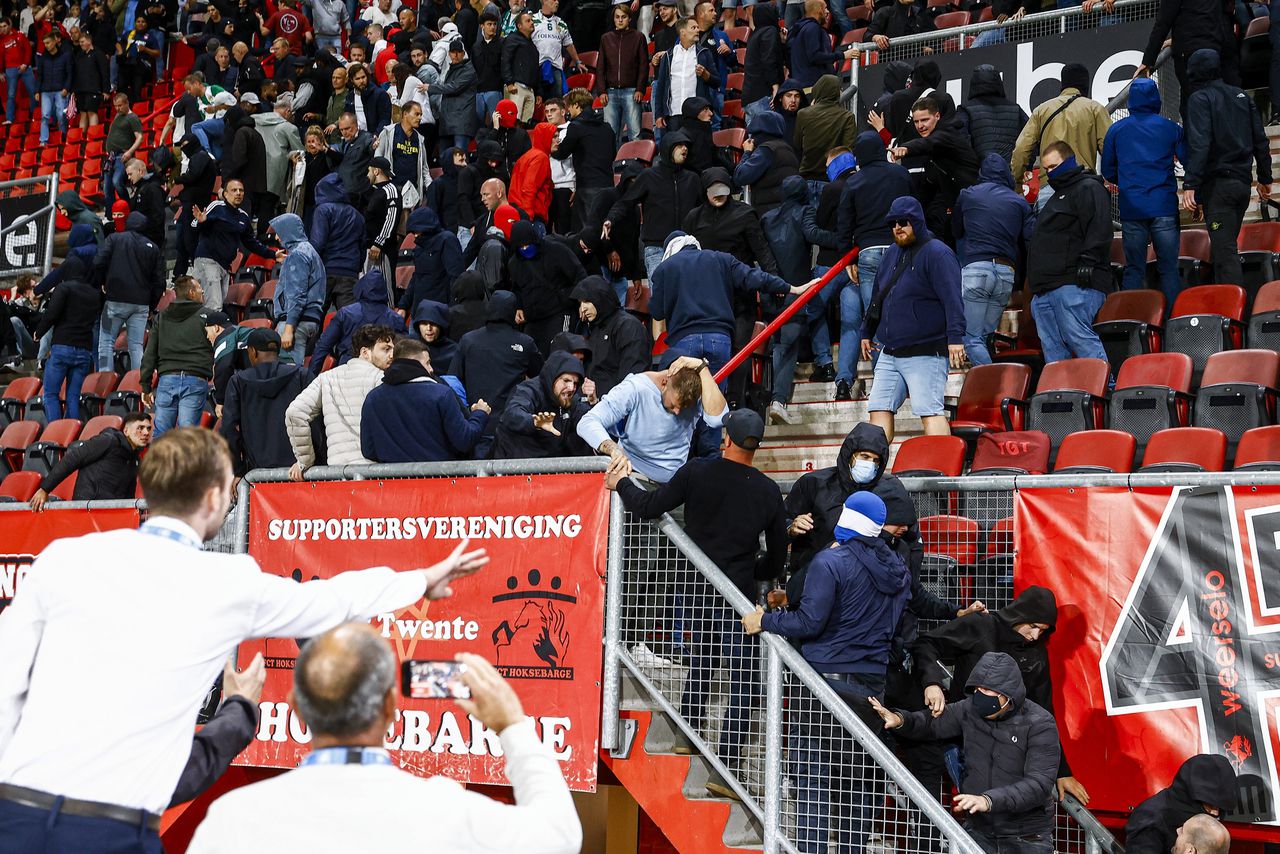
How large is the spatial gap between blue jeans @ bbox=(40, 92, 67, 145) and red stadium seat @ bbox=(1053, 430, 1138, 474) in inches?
Answer: 706

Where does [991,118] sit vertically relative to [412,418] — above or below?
above

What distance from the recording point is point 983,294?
915 centimetres

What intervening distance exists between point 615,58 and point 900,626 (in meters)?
9.27

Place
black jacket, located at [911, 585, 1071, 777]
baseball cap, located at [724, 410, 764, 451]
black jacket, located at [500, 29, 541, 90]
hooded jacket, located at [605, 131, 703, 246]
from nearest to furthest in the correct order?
black jacket, located at [911, 585, 1071, 777], baseball cap, located at [724, 410, 764, 451], hooded jacket, located at [605, 131, 703, 246], black jacket, located at [500, 29, 541, 90]

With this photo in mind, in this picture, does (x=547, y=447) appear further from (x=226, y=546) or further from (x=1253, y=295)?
(x=1253, y=295)

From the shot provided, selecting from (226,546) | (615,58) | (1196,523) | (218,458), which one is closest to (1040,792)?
(1196,523)

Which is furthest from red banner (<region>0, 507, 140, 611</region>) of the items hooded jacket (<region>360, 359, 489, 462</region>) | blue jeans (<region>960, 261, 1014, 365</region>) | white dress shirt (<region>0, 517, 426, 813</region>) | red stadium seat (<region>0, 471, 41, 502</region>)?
white dress shirt (<region>0, 517, 426, 813</region>)

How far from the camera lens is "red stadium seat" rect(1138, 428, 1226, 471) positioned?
720 centimetres

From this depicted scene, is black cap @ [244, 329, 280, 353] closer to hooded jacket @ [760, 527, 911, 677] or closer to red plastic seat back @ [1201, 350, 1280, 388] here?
hooded jacket @ [760, 527, 911, 677]

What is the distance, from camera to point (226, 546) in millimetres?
7914

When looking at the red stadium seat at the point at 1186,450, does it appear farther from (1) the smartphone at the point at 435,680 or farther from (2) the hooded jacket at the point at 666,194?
(1) the smartphone at the point at 435,680

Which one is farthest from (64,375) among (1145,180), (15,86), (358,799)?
(358,799)

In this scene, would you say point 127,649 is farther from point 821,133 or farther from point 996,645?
point 821,133

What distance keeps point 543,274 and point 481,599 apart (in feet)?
14.1
